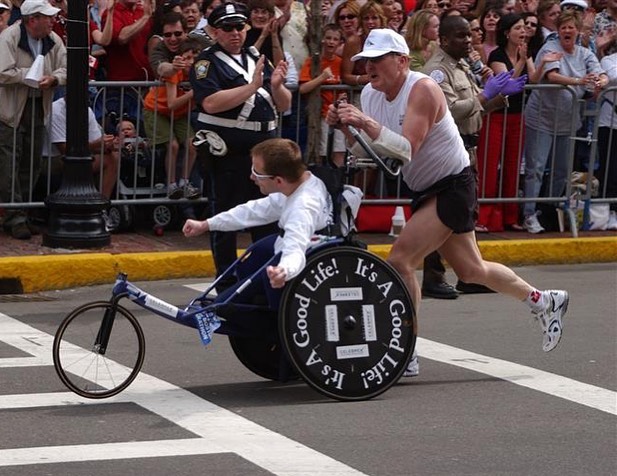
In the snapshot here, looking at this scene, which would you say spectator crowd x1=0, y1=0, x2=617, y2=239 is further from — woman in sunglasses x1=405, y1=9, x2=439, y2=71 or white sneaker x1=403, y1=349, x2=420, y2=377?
white sneaker x1=403, y1=349, x2=420, y2=377

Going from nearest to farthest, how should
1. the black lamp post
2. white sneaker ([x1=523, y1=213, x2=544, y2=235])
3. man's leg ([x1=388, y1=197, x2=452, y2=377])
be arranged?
man's leg ([x1=388, y1=197, x2=452, y2=377]) < the black lamp post < white sneaker ([x1=523, y1=213, x2=544, y2=235])

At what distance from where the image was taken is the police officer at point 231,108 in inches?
394

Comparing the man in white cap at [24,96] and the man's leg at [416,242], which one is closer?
the man's leg at [416,242]

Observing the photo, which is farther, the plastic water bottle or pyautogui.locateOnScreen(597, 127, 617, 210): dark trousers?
pyautogui.locateOnScreen(597, 127, 617, 210): dark trousers

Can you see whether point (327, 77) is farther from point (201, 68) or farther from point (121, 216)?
point (201, 68)

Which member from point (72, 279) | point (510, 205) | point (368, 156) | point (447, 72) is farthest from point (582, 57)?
point (368, 156)

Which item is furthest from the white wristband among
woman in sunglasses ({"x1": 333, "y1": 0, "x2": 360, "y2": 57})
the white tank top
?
woman in sunglasses ({"x1": 333, "y1": 0, "x2": 360, "y2": 57})

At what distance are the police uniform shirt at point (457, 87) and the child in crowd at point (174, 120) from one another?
2.24 meters

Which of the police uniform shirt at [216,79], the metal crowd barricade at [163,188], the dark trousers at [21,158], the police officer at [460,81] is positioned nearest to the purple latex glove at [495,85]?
the police officer at [460,81]

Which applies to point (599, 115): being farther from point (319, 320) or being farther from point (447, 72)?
point (319, 320)

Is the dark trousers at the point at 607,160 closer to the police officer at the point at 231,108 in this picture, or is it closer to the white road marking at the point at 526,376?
the police officer at the point at 231,108

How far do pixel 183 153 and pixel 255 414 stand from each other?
5.61 m

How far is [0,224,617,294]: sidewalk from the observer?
11266 millimetres

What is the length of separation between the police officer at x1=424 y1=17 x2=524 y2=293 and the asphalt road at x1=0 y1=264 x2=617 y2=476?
185cm
